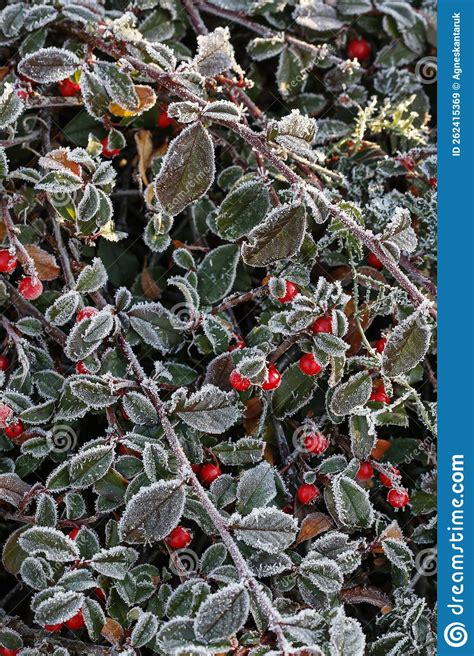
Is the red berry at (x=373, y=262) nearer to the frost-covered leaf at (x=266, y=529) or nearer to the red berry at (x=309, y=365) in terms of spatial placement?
the red berry at (x=309, y=365)

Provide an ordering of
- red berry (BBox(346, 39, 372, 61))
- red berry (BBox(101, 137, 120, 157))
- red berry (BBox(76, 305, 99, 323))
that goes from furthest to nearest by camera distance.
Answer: red berry (BBox(346, 39, 372, 61)), red berry (BBox(101, 137, 120, 157)), red berry (BBox(76, 305, 99, 323))

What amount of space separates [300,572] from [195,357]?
0.54 metres

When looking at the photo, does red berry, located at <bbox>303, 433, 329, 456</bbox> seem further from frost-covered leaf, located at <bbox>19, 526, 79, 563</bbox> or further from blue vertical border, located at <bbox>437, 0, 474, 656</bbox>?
frost-covered leaf, located at <bbox>19, 526, 79, 563</bbox>

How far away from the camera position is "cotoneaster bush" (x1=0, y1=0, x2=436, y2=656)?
4.80 feet

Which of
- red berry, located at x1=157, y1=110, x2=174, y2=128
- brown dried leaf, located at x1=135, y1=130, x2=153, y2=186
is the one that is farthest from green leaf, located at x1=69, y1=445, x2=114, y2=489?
red berry, located at x1=157, y1=110, x2=174, y2=128

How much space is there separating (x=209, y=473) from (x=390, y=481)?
1.22 ft

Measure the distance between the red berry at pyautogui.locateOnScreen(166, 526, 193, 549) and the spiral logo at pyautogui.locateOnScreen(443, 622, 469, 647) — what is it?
1.69ft

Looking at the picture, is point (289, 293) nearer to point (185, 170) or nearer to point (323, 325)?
point (323, 325)

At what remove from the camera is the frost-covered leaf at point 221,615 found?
49.5 inches

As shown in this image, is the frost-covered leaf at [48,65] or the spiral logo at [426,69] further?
the spiral logo at [426,69]

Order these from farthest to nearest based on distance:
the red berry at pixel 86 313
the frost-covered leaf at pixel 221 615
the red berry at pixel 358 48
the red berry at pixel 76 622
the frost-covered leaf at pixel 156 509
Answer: the red berry at pixel 358 48 < the red berry at pixel 86 313 < the red berry at pixel 76 622 < the frost-covered leaf at pixel 156 509 < the frost-covered leaf at pixel 221 615

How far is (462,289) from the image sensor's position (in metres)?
1.58

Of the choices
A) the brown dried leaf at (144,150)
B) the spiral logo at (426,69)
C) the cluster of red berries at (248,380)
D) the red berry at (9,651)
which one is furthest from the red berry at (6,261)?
the spiral logo at (426,69)

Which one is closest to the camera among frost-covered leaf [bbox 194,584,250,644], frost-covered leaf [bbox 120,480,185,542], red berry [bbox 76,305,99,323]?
frost-covered leaf [bbox 194,584,250,644]
